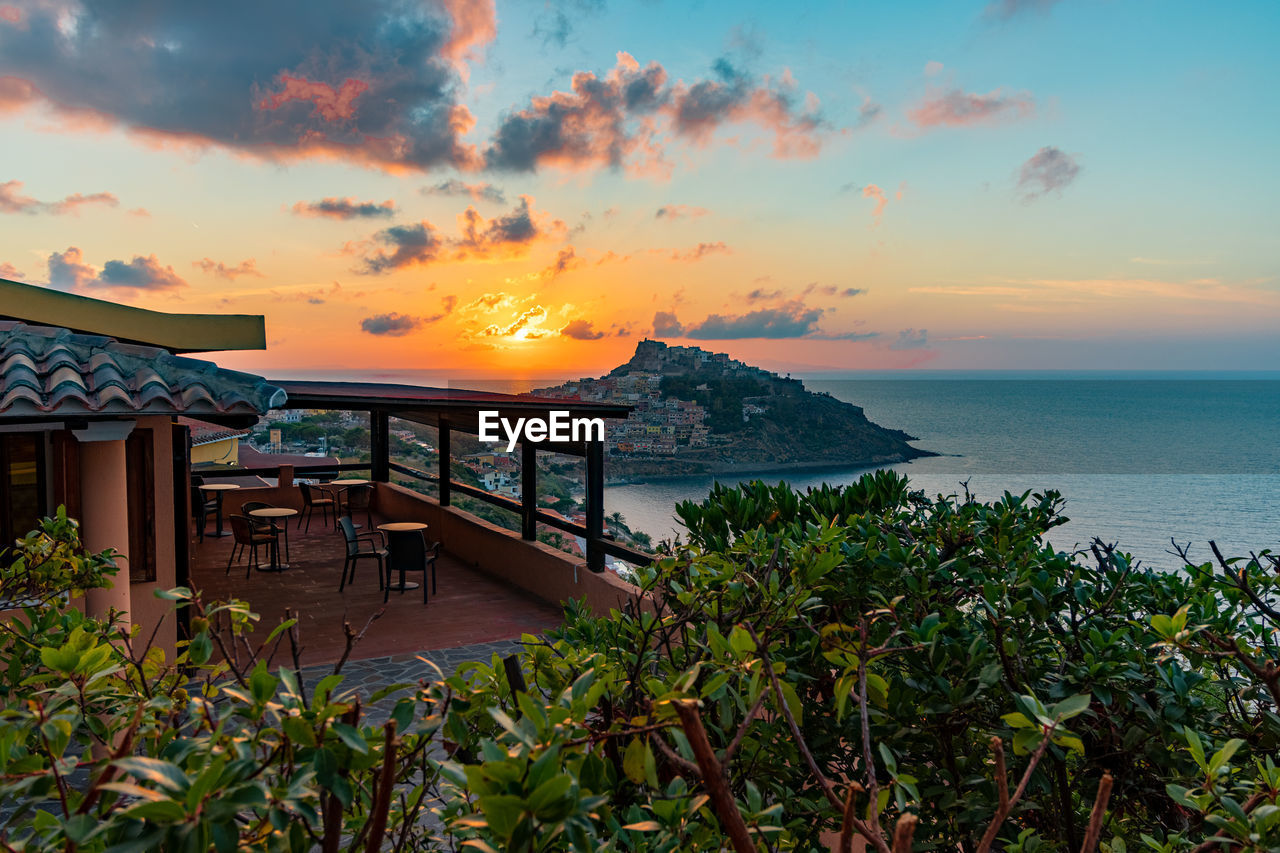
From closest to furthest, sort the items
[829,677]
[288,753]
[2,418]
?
[288,753]
[829,677]
[2,418]

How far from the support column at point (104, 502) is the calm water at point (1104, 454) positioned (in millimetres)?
3688

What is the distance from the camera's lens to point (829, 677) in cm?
198

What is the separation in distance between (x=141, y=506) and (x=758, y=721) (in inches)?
229

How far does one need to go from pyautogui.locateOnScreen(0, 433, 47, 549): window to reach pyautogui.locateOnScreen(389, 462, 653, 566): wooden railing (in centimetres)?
442

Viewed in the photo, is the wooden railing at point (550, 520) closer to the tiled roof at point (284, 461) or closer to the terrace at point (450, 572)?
the terrace at point (450, 572)

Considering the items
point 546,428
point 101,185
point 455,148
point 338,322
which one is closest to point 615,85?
point 455,148

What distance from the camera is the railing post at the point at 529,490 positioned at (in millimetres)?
9711

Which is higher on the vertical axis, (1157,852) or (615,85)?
(615,85)

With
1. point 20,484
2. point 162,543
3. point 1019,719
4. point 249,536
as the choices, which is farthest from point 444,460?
point 1019,719

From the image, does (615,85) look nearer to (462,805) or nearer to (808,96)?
(808,96)

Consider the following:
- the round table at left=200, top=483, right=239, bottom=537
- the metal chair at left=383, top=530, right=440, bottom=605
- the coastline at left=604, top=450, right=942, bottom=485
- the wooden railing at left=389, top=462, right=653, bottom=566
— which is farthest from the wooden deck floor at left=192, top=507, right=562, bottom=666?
the coastline at left=604, top=450, right=942, bottom=485

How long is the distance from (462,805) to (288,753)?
36cm

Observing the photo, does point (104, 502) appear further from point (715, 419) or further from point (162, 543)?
point (715, 419)

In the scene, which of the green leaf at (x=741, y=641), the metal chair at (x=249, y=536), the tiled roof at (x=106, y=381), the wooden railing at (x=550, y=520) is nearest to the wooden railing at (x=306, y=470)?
the wooden railing at (x=550, y=520)
